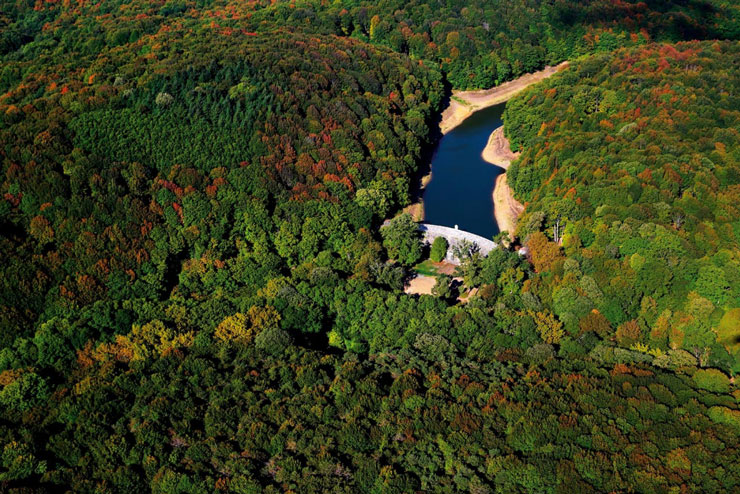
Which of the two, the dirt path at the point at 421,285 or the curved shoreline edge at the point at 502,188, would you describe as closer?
the dirt path at the point at 421,285

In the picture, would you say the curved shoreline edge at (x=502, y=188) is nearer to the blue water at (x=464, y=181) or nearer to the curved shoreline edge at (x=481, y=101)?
the curved shoreline edge at (x=481, y=101)

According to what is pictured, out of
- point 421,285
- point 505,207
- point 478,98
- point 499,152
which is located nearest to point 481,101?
point 478,98

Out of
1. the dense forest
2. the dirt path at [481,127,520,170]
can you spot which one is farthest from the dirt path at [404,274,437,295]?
the dirt path at [481,127,520,170]

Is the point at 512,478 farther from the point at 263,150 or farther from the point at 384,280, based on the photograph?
the point at 263,150

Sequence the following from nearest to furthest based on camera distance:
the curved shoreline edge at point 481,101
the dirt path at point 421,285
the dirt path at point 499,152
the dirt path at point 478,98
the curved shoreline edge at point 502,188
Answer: the dirt path at point 421,285 → the curved shoreline edge at point 502,188 → the curved shoreline edge at point 481,101 → the dirt path at point 499,152 → the dirt path at point 478,98

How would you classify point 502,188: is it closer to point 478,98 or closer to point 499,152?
point 499,152

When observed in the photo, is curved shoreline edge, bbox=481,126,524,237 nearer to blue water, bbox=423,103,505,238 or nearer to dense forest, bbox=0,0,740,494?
blue water, bbox=423,103,505,238

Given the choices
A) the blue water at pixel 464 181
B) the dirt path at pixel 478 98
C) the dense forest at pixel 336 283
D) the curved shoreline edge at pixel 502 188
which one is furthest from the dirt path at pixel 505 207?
the dirt path at pixel 478 98
